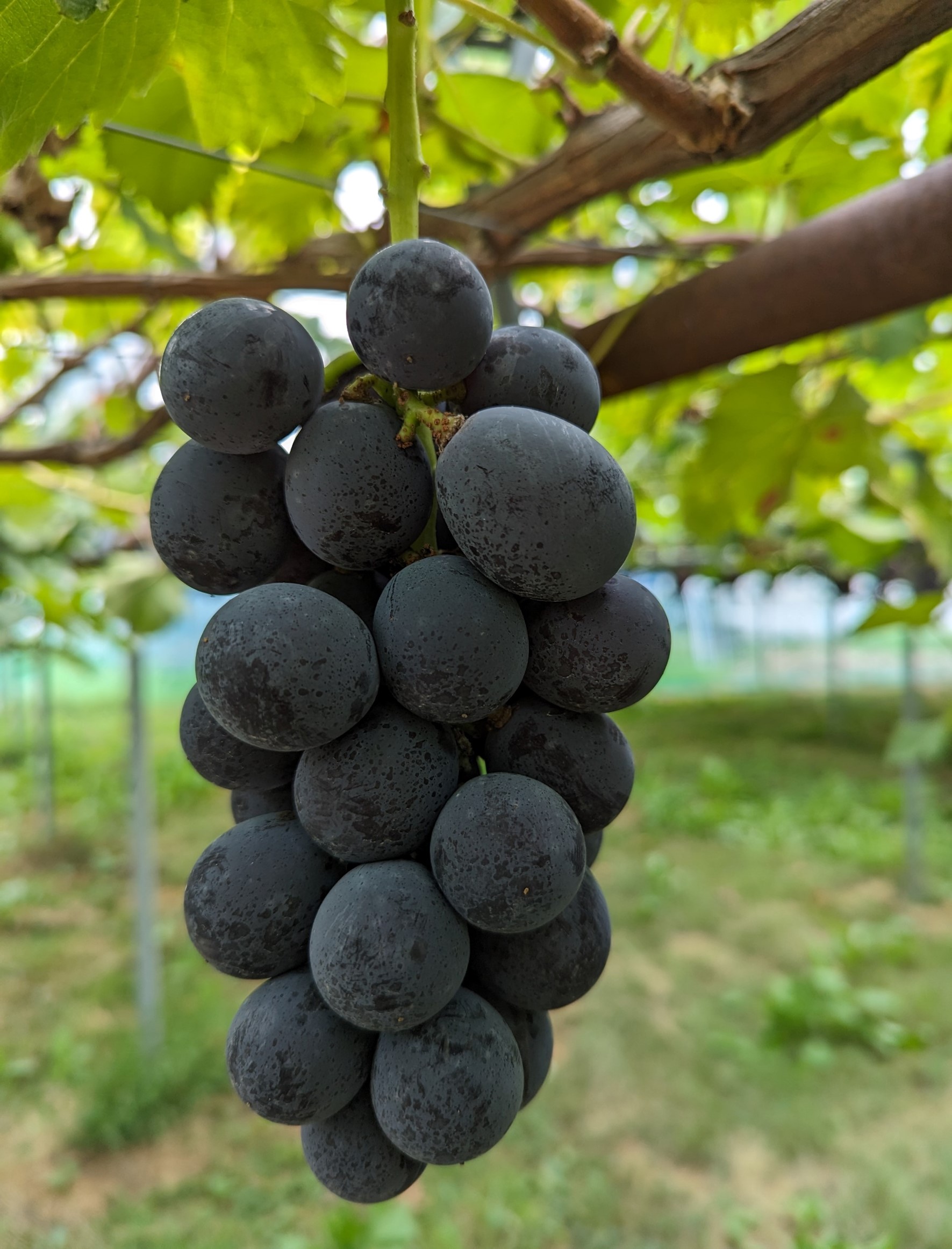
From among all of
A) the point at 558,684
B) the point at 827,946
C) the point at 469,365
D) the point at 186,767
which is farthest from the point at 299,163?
the point at 186,767

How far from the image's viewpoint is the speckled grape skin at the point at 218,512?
→ 1.63 ft

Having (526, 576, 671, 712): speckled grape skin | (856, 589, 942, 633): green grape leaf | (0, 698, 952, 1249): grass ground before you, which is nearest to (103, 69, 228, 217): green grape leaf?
(526, 576, 671, 712): speckled grape skin

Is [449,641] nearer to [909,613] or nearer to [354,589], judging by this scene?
[354,589]

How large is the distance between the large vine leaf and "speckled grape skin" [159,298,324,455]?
0.80 ft

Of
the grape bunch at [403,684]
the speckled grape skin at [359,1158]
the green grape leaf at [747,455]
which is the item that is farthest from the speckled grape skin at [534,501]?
the green grape leaf at [747,455]

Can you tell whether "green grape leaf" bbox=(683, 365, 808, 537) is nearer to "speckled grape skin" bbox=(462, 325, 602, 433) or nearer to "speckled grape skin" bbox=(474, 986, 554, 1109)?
"speckled grape skin" bbox=(462, 325, 602, 433)

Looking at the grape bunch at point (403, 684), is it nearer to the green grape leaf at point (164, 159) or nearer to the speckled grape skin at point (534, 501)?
the speckled grape skin at point (534, 501)

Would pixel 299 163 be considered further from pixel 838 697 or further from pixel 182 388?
pixel 838 697

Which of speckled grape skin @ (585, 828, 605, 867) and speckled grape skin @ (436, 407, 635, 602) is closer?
speckled grape skin @ (436, 407, 635, 602)

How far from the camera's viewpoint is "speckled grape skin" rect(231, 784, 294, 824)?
556 mm

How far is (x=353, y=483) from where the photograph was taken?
0.45 m

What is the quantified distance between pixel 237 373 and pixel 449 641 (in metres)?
0.18

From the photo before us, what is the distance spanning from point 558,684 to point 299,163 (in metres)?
0.94

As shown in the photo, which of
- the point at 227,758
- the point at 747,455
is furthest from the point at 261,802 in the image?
the point at 747,455
